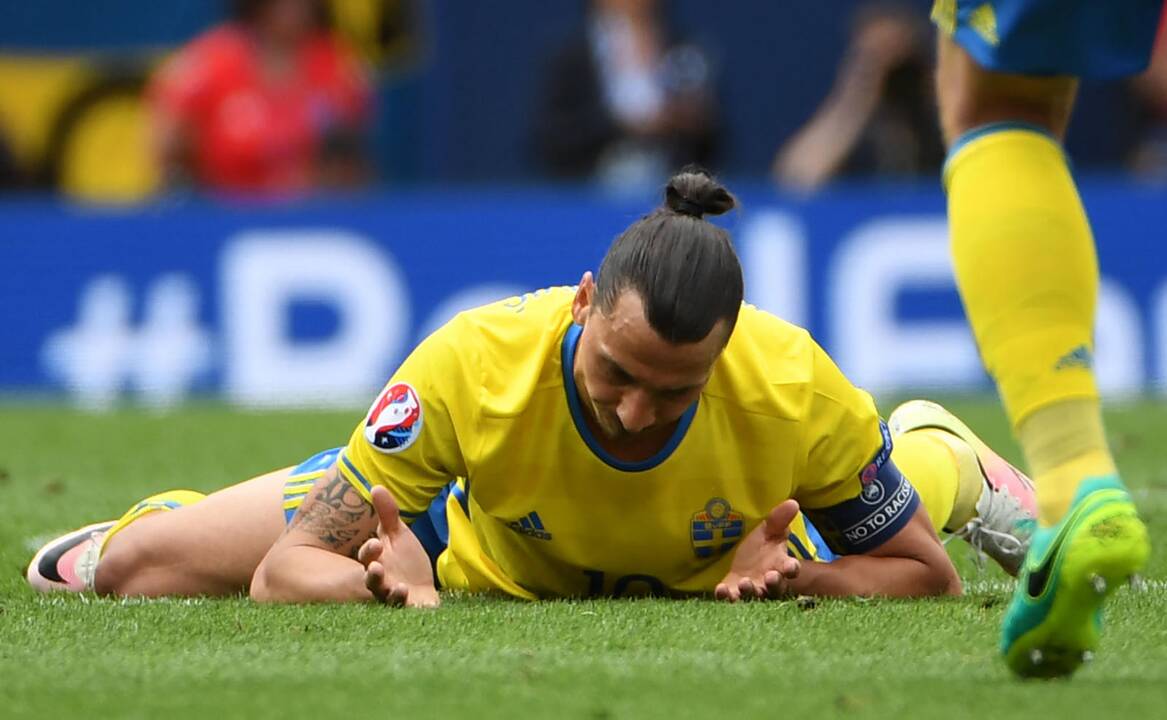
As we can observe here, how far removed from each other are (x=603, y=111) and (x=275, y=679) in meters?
8.47

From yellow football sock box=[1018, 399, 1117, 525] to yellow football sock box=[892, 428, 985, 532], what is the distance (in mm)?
1489

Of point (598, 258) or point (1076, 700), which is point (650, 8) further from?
point (1076, 700)

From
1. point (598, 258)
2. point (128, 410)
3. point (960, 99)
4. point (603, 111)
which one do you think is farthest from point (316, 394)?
point (960, 99)

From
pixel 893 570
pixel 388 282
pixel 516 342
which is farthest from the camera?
pixel 388 282

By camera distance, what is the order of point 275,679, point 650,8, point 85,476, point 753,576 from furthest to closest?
point 650,8 → point 85,476 → point 753,576 → point 275,679

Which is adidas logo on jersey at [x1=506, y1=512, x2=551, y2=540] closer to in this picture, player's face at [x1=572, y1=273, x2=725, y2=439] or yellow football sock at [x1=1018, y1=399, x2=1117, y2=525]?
player's face at [x1=572, y1=273, x2=725, y2=439]

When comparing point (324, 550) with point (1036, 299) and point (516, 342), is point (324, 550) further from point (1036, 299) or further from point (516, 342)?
point (1036, 299)

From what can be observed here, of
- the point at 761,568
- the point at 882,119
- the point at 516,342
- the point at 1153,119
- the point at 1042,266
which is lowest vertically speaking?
the point at 1153,119

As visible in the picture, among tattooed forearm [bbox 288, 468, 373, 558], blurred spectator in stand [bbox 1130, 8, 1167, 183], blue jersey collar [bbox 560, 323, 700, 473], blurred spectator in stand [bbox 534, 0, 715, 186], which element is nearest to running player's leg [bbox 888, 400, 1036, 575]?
blue jersey collar [bbox 560, 323, 700, 473]

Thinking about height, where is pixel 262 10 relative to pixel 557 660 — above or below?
above

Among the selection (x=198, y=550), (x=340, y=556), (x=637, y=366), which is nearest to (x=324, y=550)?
(x=340, y=556)

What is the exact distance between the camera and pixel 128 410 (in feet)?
32.7

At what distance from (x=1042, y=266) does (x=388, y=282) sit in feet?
24.5

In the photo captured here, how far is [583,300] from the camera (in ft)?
13.4
